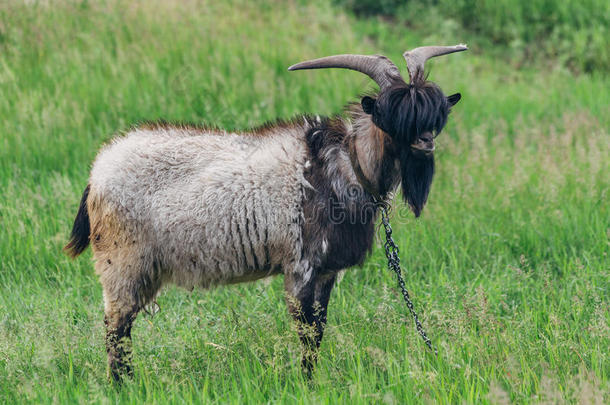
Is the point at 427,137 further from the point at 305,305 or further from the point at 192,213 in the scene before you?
the point at 192,213

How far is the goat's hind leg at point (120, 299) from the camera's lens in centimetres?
411

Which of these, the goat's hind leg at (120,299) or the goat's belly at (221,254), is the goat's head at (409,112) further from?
the goat's hind leg at (120,299)

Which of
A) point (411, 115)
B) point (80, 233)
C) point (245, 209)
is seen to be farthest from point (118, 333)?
point (411, 115)

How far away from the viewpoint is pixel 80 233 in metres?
4.43

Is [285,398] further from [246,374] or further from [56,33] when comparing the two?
[56,33]

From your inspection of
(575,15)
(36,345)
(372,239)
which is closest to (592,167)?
(372,239)

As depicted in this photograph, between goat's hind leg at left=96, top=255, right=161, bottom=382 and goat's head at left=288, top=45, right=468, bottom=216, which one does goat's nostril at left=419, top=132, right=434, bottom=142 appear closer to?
goat's head at left=288, top=45, right=468, bottom=216

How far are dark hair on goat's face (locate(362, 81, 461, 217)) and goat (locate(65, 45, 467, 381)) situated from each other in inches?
0.7

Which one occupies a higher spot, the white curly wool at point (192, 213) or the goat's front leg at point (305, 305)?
the white curly wool at point (192, 213)

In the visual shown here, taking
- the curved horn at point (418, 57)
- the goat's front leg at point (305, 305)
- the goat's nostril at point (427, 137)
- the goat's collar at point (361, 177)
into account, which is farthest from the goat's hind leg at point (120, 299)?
the curved horn at point (418, 57)

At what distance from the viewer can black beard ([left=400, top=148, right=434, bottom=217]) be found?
13.4 feet

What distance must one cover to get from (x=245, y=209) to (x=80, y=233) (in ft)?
3.63

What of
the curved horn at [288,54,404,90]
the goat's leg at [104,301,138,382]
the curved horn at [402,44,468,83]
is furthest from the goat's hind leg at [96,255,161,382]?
the curved horn at [402,44,468,83]

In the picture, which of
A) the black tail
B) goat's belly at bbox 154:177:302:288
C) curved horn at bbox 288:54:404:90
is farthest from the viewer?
the black tail
